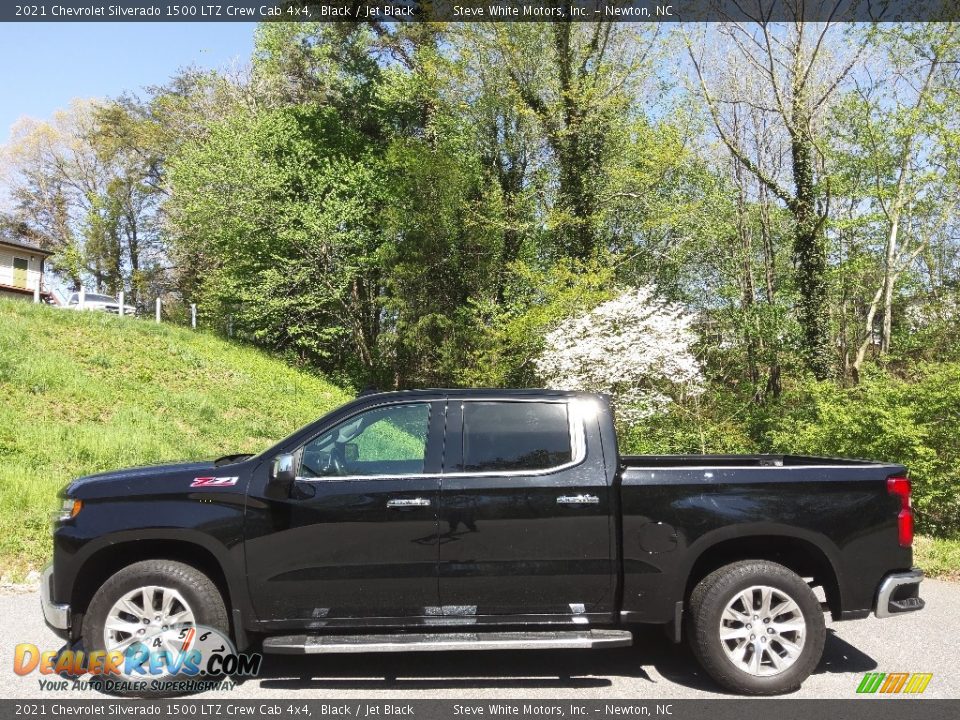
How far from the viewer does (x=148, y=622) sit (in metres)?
4.61

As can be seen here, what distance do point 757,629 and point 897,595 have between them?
3.07 ft

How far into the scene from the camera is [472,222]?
26.4 metres

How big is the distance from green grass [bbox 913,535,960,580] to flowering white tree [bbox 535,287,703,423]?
7995 millimetres

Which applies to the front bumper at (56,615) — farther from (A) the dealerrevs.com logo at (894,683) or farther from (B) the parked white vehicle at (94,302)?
(B) the parked white vehicle at (94,302)

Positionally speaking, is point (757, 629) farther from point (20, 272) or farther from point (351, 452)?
point (20, 272)

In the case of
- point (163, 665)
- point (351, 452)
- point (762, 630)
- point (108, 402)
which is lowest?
point (163, 665)

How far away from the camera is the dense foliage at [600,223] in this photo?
16781 mm

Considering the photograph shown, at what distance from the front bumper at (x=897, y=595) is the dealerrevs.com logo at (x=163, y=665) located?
4.12 meters

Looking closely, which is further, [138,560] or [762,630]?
[138,560]

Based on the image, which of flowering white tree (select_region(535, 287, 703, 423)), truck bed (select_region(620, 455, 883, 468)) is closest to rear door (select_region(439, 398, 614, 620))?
truck bed (select_region(620, 455, 883, 468))

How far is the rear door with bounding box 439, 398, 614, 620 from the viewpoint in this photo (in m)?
4.63

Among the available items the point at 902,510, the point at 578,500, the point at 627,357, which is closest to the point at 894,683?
the point at 902,510
